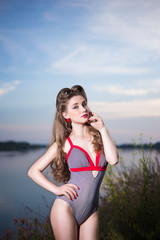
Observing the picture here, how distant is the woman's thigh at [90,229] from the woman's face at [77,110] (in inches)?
37.0

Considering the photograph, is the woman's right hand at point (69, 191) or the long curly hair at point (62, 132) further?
the long curly hair at point (62, 132)

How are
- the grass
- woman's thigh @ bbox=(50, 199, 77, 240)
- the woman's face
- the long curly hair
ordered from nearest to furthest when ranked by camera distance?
woman's thigh @ bbox=(50, 199, 77, 240), the woman's face, the long curly hair, the grass

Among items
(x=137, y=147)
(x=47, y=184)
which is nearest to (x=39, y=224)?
(x=137, y=147)

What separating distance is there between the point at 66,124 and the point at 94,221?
3.40 feet

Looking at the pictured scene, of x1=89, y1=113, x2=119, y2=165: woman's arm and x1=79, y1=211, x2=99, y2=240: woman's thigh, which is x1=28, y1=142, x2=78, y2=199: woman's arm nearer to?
x1=79, y1=211, x2=99, y2=240: woman's thigh

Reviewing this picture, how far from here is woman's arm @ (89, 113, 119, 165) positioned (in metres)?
2.67

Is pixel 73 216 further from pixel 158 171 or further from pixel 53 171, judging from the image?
pixel 158 171

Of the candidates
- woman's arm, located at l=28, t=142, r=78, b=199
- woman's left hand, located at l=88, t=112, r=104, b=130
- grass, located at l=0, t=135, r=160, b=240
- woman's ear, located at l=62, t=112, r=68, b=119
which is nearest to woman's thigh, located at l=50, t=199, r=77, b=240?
woman's arm, located at l=28, t=142, r=78, b=199

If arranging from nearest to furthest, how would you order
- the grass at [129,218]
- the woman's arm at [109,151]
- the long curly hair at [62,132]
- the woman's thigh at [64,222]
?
the woman's thigh at [64,222], the woman's arm at [109,151], the long curly hair at [62,132], the grass at [129,218]

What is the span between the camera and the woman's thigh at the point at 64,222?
8.31ft

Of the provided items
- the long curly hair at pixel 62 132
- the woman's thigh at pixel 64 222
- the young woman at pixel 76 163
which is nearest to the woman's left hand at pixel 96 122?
the young woman at pixel 76 163

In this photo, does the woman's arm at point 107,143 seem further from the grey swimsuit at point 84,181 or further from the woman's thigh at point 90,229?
the woman's thigh at point 90,229

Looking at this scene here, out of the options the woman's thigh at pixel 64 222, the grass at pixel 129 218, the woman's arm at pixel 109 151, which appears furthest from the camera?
the grass at pixel 129 218

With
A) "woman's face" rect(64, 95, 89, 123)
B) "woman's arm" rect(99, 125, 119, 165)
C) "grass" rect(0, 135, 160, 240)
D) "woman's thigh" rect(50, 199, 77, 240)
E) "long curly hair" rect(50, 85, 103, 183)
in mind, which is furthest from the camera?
"grass" rect(0, 135, 160, 240)
